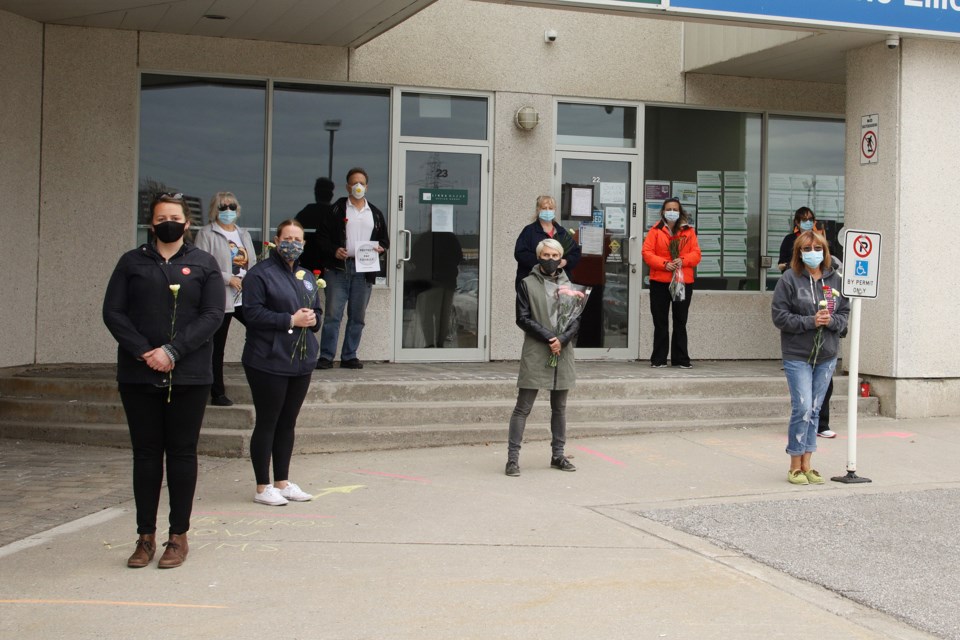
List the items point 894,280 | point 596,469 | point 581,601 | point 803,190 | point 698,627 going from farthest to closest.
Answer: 1. point 803,190
2. point 894,280
3. point 596,469
4. point 581,601
5. point 698,627

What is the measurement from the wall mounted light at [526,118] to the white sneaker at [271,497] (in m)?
6.42

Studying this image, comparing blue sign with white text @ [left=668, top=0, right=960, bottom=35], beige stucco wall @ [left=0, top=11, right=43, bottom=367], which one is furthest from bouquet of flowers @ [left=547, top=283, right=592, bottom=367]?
beige stucco wall @ [left=0, top=11, right=43, bottom=367]

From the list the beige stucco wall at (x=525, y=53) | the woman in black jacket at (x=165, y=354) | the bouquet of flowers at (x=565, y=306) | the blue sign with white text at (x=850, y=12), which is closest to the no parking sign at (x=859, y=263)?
the bouquet of flowers at (x=565, y=306)

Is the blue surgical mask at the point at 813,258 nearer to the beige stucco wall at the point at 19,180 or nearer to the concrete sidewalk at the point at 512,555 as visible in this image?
the concrete sidewalk at the point at 512,555

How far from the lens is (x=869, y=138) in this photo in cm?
1150

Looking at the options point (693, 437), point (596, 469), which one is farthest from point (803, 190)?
point (596, 469)

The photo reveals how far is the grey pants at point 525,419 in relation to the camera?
852cm

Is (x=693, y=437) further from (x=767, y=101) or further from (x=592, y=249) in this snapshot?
(x=767, y=101)

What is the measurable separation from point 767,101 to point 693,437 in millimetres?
5329

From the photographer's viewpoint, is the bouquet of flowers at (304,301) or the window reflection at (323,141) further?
the window reflection at (323,141)

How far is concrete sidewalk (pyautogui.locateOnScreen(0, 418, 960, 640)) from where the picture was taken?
16.8 feet

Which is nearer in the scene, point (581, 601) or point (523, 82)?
point (581, 601)

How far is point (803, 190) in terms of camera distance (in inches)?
550

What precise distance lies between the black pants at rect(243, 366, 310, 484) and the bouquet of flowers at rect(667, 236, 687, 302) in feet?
18.9
